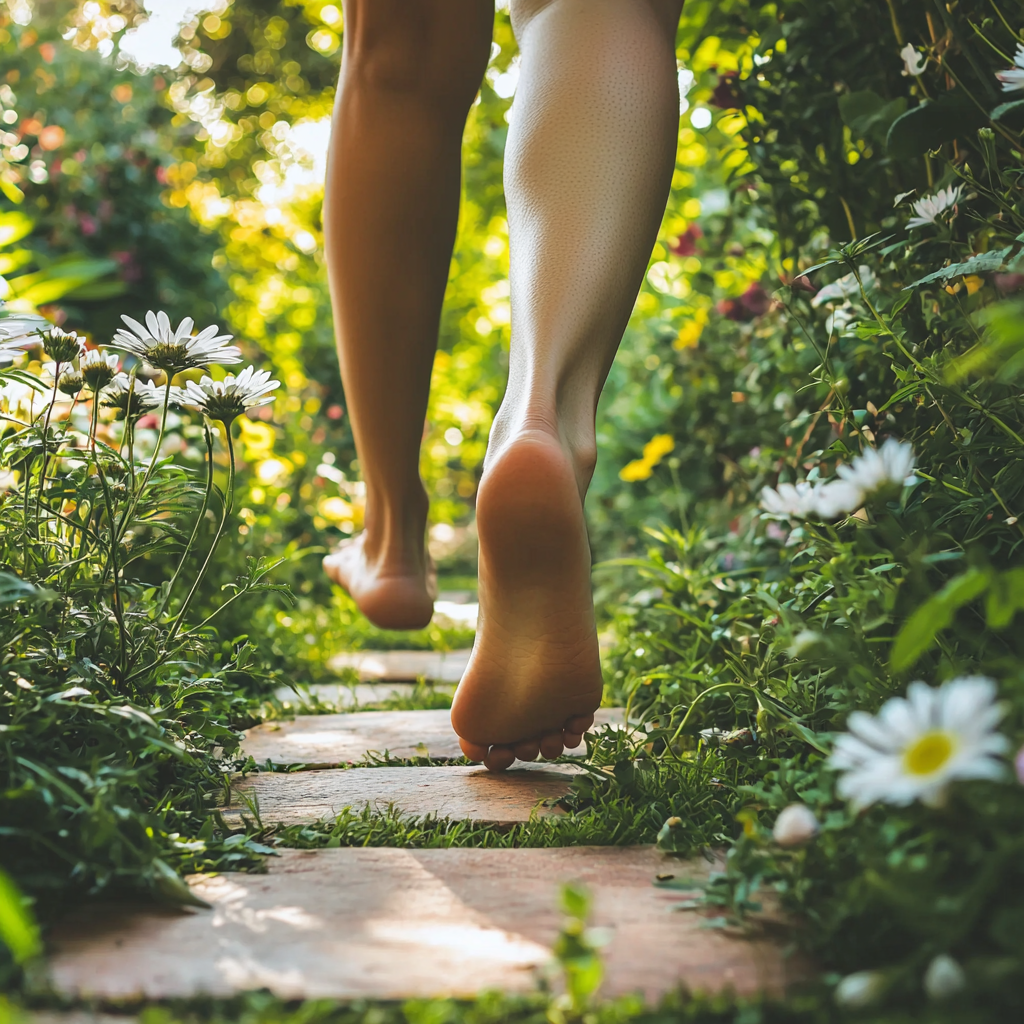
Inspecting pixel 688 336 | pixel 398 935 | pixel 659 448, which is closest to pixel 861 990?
pixel 398 935

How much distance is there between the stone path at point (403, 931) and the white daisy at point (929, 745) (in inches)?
6.3

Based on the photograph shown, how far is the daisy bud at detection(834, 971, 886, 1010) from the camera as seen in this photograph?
0.52 m

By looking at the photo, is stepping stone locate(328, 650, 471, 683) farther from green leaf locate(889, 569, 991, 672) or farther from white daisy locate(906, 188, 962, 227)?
green leaf locate(889, 569, 991, 672)

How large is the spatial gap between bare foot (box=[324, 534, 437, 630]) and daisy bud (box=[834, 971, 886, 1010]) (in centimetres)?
106

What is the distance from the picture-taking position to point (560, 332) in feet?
3.30

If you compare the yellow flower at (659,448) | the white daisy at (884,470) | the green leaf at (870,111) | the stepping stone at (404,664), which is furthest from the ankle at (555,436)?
the yellow flower at (659,448)

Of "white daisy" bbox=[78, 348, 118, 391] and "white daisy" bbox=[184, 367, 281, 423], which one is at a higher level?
"white daisy" bbox=[78, 348, 118, 391]

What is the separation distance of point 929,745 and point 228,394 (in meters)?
0.76

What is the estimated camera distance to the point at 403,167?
135 centimetres

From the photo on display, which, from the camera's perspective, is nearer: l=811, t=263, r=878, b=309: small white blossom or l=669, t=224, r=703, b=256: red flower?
l=811, t=263, r=878, b=309: small white blossom

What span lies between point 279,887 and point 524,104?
2.99 feet

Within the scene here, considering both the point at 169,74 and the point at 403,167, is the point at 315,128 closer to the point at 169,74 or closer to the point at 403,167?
the point at 169,74

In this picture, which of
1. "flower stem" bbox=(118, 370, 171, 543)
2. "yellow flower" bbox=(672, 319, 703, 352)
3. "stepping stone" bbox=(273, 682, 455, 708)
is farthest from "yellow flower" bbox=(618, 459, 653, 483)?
"flower stem" bbox=(118, 370, 171, 543)

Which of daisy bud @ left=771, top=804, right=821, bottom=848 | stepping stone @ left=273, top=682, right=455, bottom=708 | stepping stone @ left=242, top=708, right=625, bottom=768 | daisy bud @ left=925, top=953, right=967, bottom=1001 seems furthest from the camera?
stepping stone @ left=273, top=682, right=455, bottom=708
